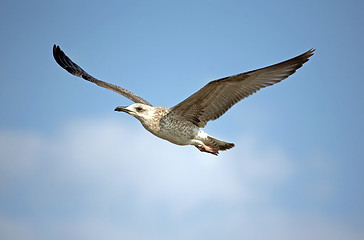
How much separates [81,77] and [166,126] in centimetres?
A: 476

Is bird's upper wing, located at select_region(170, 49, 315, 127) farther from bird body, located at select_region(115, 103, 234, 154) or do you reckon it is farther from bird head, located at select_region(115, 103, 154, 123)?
bird head, located at select_region(115, 103, 154, 123)

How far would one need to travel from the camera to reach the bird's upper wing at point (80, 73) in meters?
12.3

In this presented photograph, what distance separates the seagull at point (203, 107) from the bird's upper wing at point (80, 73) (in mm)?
2622

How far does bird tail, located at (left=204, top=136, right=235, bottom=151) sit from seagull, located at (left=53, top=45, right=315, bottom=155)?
0.13 meters

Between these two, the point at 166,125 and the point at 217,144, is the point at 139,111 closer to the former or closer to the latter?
the point at 166,125

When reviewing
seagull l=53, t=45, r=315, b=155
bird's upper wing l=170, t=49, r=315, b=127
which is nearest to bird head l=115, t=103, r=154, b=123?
seagull l=53, t=45, r=315, b=155

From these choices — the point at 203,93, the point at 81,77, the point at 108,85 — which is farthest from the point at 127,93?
the point at 203,93

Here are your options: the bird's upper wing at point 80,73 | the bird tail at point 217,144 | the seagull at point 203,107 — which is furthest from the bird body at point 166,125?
the bird's upper wing at point 80,73

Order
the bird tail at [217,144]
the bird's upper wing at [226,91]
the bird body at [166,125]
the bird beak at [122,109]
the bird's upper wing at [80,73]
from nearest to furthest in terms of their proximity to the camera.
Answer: the bird's upper wing at [226,91], the bird beak at [122,109], the bird body at [166,125], the bird tail at [217,144], the bird's upper wing at [80,73]

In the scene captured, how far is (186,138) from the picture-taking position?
32.4ft

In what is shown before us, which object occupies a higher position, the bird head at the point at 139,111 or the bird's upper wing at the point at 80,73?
the bird's upper wing at the point at 80,73

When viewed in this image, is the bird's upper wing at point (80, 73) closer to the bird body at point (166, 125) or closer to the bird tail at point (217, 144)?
the bird body at point (166, 125)

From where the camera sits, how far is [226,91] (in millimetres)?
9469

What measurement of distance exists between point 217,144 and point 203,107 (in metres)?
1.25
